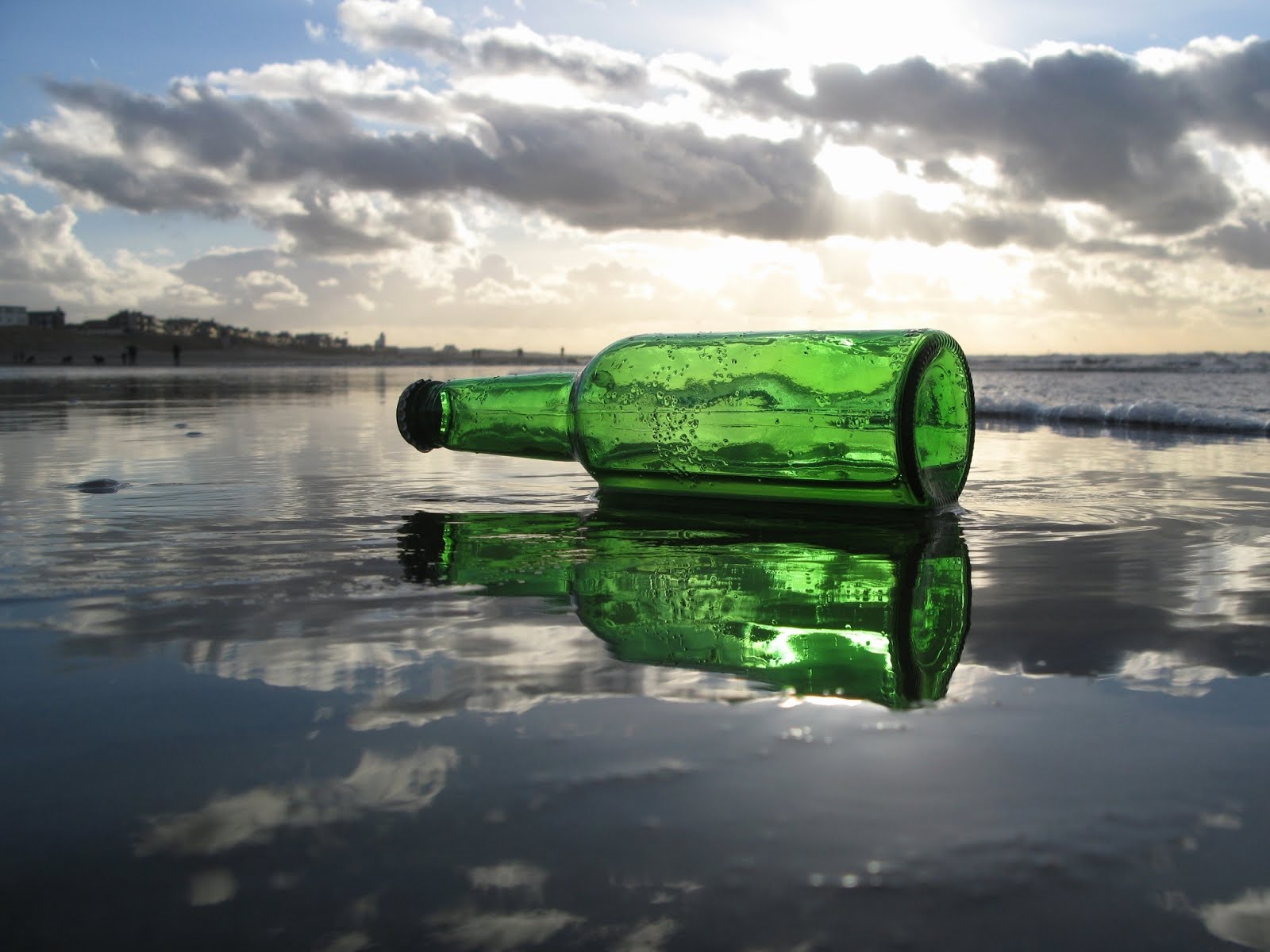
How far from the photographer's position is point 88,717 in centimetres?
106

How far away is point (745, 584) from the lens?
5.76ft

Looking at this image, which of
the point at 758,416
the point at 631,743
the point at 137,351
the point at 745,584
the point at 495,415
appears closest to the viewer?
the point at 631,743

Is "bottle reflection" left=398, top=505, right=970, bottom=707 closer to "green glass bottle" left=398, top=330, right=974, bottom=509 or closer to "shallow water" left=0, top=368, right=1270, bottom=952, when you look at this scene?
"shallow water" left=0, top=368, right=1270, bottom=952

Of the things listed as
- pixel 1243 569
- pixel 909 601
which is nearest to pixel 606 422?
pixel 909 601

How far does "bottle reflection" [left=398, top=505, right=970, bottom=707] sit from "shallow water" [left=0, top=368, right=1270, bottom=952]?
11 millimetres

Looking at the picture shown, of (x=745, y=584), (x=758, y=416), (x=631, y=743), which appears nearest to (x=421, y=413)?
(x=758, y=416)

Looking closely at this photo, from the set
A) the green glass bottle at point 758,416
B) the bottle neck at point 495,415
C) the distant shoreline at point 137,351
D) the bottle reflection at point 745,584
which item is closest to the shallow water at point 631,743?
the bottle reflection at point 745,584

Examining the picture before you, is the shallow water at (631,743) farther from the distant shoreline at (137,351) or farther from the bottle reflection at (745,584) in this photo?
the distant shoreline at (137,351)

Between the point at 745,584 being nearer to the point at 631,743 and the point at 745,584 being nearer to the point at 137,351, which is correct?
the point at 631,743

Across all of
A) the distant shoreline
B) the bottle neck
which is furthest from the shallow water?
the distant shoreline

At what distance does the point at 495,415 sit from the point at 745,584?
123 centimetres

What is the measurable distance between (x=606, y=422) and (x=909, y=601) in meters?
1.15

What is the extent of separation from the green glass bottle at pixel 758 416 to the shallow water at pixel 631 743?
25 cm

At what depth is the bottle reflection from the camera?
4.14 ft
